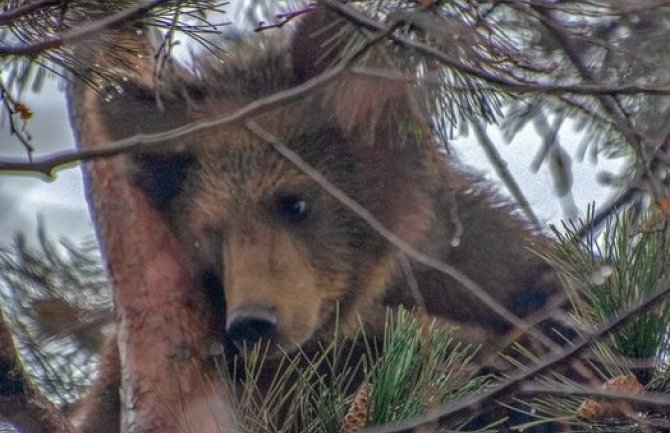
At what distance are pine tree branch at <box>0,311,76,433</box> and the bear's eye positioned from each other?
1681 mm

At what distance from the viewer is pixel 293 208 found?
397cm

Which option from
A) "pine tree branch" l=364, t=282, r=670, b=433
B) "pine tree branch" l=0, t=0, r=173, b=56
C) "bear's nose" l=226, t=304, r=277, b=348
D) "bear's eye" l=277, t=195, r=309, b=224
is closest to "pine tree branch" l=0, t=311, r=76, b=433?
"pine tree branch" l=0, t=0, r=173, b=56

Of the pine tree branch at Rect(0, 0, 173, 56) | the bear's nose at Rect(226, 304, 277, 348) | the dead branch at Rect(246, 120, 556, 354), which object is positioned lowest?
the bear's nose at Rect(226, 304, 277, 348)

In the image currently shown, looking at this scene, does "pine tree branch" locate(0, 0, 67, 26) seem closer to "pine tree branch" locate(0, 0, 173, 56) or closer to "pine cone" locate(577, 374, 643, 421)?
"pine tree branch" locate(0, 0, 173, 56)

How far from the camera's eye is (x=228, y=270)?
3.62 meters

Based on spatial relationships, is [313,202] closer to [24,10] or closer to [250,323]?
[250,323]

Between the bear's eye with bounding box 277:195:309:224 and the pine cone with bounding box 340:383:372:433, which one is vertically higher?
the bear's eye with bounding box 277:195:309:224

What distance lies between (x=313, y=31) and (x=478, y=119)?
2.85ft

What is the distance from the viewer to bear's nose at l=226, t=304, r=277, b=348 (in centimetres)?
322

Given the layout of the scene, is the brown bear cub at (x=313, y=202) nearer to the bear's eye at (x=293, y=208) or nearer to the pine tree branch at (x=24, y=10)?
the bear's eye at (x=293, y=208)

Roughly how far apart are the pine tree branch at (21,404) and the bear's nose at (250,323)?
0.89 metres

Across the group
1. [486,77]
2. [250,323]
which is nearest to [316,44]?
[250,323]

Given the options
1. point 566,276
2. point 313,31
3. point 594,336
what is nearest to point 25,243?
point 313,31

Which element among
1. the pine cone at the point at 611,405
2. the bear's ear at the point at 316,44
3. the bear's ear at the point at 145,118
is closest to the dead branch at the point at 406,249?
the pine cone at the point at 611,405
